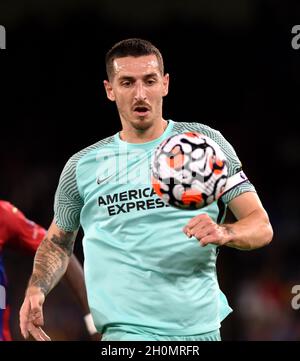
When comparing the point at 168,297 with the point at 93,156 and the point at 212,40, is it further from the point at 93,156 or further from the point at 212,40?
the point at 212,40

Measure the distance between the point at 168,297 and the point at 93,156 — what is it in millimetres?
944

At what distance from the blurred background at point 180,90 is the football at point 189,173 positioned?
6919mm

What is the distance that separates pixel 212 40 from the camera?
14570 mm

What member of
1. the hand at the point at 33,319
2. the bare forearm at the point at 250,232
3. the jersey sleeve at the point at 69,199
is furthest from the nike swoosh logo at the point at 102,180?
the bare forearm at the point at 250,232

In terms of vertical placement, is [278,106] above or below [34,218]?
above

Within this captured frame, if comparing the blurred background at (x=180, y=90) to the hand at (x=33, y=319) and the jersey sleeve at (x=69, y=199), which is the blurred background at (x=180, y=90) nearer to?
the jersey sleeve at (x=69, y=199)

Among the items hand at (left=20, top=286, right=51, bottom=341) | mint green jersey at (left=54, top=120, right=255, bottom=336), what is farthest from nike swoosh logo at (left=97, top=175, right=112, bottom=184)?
hand at (left=20, top=286, right=51, bottom=341)

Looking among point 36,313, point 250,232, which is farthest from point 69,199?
point 250,232

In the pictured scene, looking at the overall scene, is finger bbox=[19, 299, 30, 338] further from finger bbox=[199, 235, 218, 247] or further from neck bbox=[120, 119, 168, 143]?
finger bbox=[199, 235, 218, 247]

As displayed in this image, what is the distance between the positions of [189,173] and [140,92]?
757 millimetres

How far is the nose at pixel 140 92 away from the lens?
15.9 feet

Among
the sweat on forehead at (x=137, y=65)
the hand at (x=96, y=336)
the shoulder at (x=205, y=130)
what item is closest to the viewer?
the shoulder at (x=205, y=130)

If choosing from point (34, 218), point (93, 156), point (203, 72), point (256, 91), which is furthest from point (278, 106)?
point (93, 156)

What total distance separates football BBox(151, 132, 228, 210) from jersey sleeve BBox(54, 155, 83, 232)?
86cm
